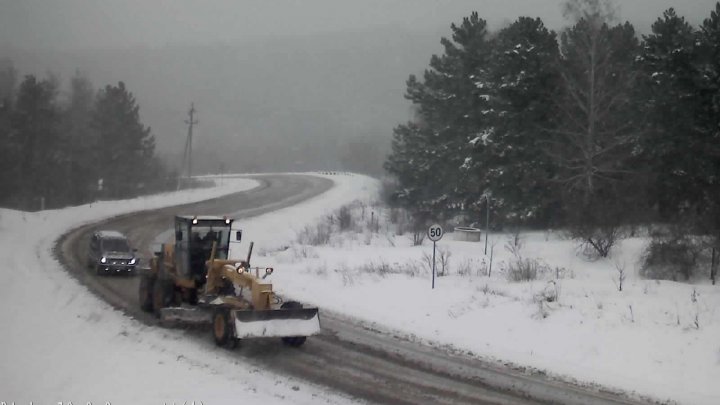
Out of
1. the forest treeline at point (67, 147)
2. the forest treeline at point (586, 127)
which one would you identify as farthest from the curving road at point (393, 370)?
the forest treeline at point (67, 147)

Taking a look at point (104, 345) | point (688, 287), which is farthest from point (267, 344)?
point (688, 287)

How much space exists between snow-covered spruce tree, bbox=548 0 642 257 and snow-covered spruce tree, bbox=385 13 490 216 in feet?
17.0

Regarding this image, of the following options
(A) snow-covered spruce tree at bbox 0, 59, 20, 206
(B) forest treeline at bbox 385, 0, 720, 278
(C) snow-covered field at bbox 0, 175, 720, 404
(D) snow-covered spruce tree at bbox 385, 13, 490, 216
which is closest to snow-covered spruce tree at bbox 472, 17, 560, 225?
(B) forest treeline at bbox 385, 0, 720, 278

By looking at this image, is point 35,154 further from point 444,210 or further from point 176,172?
point 444,210

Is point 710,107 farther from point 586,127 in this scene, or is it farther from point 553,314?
point 553,314

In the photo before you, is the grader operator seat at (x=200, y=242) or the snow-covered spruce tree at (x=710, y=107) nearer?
the grader operator seat at (x=200, y=242)

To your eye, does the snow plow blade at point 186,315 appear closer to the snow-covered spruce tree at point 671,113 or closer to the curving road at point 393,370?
the curving road at point 393,370

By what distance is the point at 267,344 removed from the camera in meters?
14.8

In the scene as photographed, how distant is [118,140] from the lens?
63938 millimetres

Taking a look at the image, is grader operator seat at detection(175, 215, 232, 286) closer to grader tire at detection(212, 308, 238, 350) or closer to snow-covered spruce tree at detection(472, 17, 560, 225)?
grader tire at detection(212, 308, 238, 350)

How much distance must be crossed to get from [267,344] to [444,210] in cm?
3002

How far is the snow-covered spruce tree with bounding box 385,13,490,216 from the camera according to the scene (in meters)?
41.6

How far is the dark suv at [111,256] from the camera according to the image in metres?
25.3

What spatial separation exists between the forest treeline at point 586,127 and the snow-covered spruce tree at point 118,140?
3312cm
